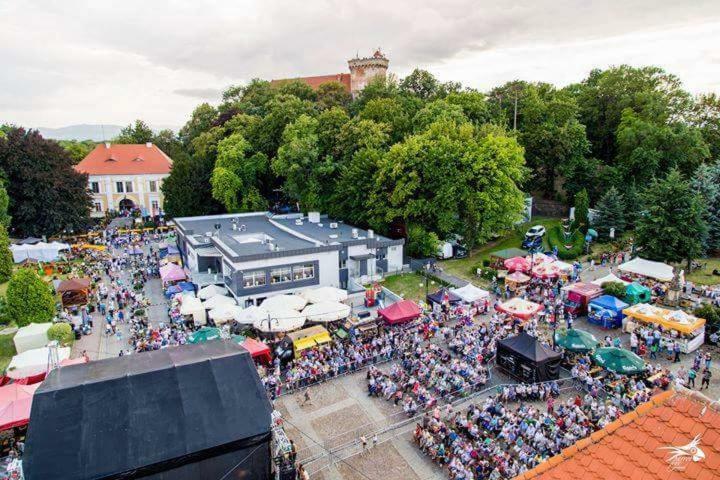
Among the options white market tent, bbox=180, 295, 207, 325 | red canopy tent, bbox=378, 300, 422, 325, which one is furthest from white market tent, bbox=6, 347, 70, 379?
red canopy tent, bbox=378, 300, 422, 325

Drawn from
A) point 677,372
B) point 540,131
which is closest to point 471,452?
point 677,372

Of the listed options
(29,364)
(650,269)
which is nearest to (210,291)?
(29,364)

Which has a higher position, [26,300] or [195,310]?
[26,300]

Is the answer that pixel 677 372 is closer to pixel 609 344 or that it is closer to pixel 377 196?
pixel 609 344

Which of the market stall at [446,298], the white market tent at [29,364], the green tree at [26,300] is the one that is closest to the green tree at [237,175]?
the green tree at [26,300]

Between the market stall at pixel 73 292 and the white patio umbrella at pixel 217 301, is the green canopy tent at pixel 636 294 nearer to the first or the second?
the white patio umbrella at pixel 217 301

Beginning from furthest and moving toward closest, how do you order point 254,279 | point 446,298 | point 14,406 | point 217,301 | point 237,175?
point 237,175 < point 254,279 < point 446,298 < point 217,301 < point 14,406

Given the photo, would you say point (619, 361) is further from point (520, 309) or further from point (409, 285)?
point (409, 285)
